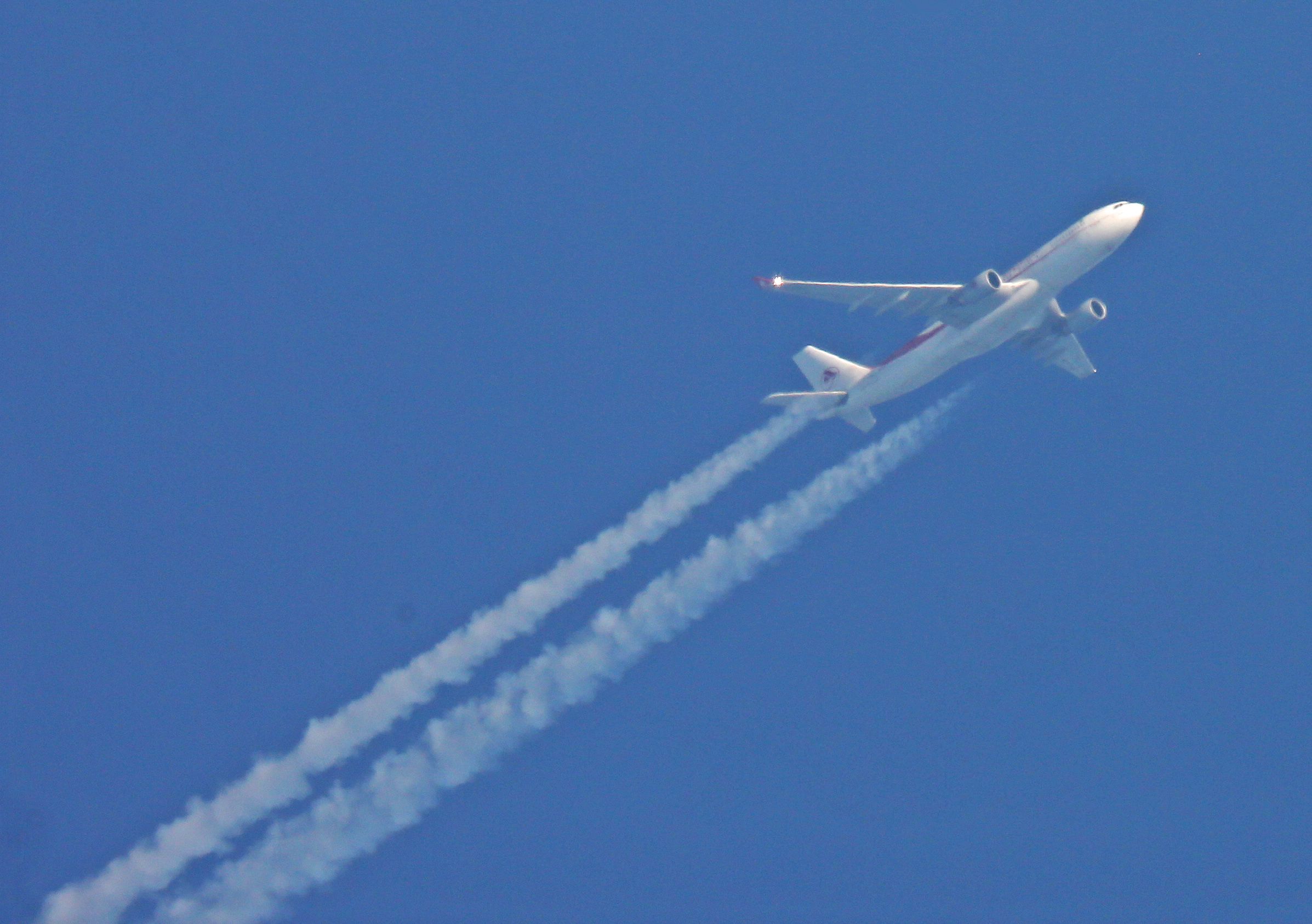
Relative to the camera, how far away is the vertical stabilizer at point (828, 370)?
58.8m

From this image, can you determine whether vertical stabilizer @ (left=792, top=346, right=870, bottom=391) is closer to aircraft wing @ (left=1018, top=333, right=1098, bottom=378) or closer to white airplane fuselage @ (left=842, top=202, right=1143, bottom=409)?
white airplane fuselage @ (left=842, top=202, right=1143, bottom=409)

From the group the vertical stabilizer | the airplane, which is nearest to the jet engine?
the airplane

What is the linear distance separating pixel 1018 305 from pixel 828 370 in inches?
311

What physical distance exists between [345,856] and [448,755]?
14.4 ft

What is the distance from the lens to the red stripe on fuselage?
2196 inches

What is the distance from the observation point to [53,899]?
5628 centimetres

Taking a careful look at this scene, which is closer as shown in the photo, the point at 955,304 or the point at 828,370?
the point at 955,304

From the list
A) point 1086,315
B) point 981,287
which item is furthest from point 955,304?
point 1086,315

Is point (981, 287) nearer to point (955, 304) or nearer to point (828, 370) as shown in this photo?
point (955, 304)

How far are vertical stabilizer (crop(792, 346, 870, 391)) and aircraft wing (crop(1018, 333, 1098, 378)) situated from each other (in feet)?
19.7

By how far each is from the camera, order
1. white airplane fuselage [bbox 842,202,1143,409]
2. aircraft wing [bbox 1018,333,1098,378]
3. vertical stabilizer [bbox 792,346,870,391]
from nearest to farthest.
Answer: white airplane fuselage [bbox 842,202,1143,409], vertical stabilizer [bbox 792,346,870,391], aircraft wing [bbox 1018,333,1098,378]

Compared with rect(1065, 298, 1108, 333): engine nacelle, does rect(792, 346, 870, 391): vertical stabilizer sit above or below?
above

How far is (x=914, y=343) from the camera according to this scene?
Result: 56219mm

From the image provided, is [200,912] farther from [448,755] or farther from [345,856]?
[448,755]
